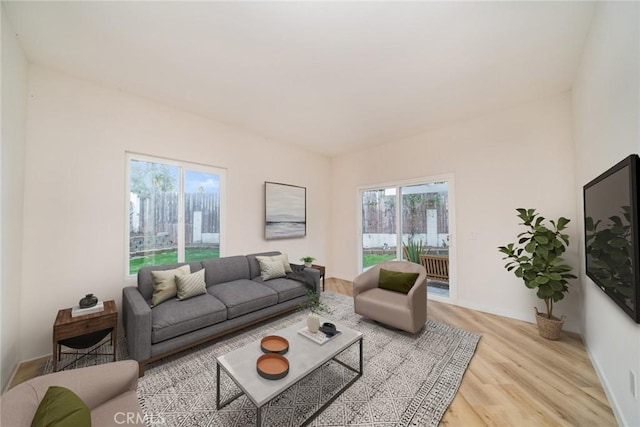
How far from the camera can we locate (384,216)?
4840 mm

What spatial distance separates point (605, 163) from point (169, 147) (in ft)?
14.9

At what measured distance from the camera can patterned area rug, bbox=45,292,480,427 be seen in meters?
1.61

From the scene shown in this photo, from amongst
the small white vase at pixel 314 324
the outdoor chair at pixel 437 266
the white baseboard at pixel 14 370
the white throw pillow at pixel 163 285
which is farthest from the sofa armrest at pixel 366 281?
the white baseboard at pixel 14 370

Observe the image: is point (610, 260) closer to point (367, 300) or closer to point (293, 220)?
point (367, 300)

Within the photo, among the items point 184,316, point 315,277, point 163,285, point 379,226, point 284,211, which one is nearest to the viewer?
point 184,316

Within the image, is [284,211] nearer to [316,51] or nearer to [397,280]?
[397,280]

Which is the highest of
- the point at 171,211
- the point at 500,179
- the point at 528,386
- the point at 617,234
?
the point at 500,179

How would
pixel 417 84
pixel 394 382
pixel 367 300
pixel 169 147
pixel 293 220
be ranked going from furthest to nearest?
pixel 293 220 < pixel 169 147 < pixel 367 300 < pixel 417 84 < pixel 394 382

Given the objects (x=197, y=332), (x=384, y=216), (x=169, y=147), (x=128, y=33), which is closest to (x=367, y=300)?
(x=197, y=332)

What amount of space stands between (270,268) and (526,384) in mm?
2998

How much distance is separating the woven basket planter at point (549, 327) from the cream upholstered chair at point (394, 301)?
4.20 ft

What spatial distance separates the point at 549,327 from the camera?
104 inches

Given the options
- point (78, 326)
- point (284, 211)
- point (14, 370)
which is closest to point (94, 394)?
point (78, 326)

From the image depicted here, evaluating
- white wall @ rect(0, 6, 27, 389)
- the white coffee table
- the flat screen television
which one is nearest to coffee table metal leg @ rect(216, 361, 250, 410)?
the white coffee table
